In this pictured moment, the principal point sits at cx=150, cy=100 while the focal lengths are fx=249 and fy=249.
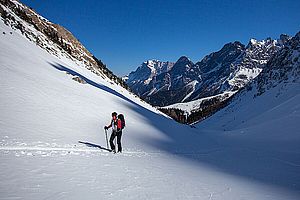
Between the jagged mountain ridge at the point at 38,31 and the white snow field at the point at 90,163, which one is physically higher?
the jagged mountain ridge at the point at 38,31

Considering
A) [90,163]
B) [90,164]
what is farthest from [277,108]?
[90,164]

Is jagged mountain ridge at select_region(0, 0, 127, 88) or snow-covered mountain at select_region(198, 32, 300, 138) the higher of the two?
jagged mountain ridge at select_region(0, 0, 127, 88)

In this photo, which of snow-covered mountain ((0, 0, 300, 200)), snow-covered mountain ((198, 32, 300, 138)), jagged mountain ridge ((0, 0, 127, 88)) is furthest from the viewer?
jagged mountain ridge ((0, 0, 127, 88))

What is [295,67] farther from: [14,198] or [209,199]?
[14,198]

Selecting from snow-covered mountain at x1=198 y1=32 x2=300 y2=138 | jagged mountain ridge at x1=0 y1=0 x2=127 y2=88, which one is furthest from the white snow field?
jagged mountain ridge at x1=0 y1=0 x2=127 y2=88

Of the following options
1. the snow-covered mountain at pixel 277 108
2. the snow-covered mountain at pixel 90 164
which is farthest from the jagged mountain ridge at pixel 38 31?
the snow-covered mountain at pixel 277 108

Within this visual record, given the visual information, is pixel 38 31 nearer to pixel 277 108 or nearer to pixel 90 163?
pixel 277 108

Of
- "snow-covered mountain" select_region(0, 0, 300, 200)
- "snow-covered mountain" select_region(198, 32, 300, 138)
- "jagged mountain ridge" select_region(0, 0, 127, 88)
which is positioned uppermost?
"jagged mountain ridge" select_region(0, 0, 127, 88)

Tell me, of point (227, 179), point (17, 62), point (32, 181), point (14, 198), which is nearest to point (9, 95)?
point (17, 62)

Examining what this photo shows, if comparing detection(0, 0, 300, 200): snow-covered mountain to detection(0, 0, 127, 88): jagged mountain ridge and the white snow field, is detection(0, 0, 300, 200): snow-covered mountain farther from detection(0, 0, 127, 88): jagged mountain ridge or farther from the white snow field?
detection(0, 0, 127, 88): jagged mountain ridge

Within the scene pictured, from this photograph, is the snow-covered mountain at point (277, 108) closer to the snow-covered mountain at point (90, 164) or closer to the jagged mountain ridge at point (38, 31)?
the snow-covered mountain at point (90, 164)

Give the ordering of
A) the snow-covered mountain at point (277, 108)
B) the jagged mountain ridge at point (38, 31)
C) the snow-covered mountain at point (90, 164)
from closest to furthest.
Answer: the snow-covered mountain at point (90, 164) < the snow-covered mountain at point (277, 108) < the jagged mountain ridge at point (38, 31)

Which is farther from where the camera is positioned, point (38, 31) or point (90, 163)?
point (38, 31)

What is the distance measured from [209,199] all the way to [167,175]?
292 cm
